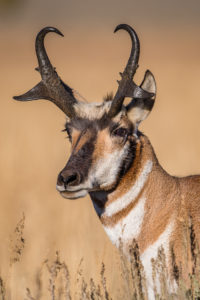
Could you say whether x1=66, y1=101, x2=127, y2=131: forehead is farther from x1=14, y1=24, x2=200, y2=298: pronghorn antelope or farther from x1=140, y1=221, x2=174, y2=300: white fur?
x1=140, y1=221, x2=174, y2=300: white fur

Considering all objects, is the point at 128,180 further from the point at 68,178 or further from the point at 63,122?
the point at 63,122

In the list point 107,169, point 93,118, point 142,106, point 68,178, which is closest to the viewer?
point 68,178

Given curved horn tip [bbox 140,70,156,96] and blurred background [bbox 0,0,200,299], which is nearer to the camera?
curved horn tip [bbox 140,70,156,96]

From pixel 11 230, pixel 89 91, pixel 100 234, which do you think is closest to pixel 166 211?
pixel 100 234

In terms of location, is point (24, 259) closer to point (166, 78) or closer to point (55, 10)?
point (166, 78)

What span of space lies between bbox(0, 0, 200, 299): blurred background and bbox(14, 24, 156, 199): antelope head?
32.6 inches

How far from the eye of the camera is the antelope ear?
784cm

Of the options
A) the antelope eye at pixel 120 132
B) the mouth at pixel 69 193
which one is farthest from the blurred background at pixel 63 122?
the antelope eye at pixel 120 132

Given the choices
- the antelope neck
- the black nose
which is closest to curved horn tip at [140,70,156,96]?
the antelope neck

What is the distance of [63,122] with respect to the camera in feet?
41.7

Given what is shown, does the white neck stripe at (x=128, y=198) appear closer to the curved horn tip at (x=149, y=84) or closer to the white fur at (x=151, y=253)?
the white fur at (x=151, y=253)

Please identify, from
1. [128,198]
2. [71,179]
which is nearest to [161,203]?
[128,198]

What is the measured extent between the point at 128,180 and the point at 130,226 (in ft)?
1.54

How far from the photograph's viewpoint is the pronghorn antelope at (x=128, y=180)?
7.00m
